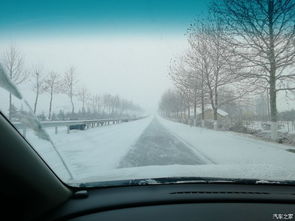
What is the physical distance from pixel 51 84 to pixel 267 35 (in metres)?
5.36

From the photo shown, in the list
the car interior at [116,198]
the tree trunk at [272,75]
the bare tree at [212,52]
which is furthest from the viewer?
the tree trunk at [272,75]

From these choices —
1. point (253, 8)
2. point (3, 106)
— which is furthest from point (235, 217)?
point (253, 8)

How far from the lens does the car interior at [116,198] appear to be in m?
2.47

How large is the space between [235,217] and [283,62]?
5.54 meters

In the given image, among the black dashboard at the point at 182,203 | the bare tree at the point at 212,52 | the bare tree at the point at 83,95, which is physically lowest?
the black dashboard at the point at 182,203

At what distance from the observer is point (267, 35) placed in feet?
23.4

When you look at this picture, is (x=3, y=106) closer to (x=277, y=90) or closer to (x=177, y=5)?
(x=177, y=5)

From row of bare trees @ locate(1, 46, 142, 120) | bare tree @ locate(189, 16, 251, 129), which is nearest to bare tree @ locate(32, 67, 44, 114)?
row of bare trees @ locate(1, 46, 142, 120)

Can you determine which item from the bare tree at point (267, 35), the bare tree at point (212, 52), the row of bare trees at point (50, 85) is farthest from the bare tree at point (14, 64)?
the bare tree at point (267, 35)

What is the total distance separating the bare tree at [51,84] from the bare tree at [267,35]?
12.9 feet

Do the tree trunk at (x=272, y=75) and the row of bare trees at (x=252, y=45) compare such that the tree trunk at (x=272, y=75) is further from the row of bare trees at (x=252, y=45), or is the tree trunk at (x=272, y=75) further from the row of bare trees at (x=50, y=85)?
the row of bare trees at (x=50, y=85)

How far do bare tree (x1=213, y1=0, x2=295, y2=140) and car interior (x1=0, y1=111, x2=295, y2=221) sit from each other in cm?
428

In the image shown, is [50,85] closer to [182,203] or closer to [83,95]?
[83,95]

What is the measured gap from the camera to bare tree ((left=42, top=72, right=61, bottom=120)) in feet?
13.2
